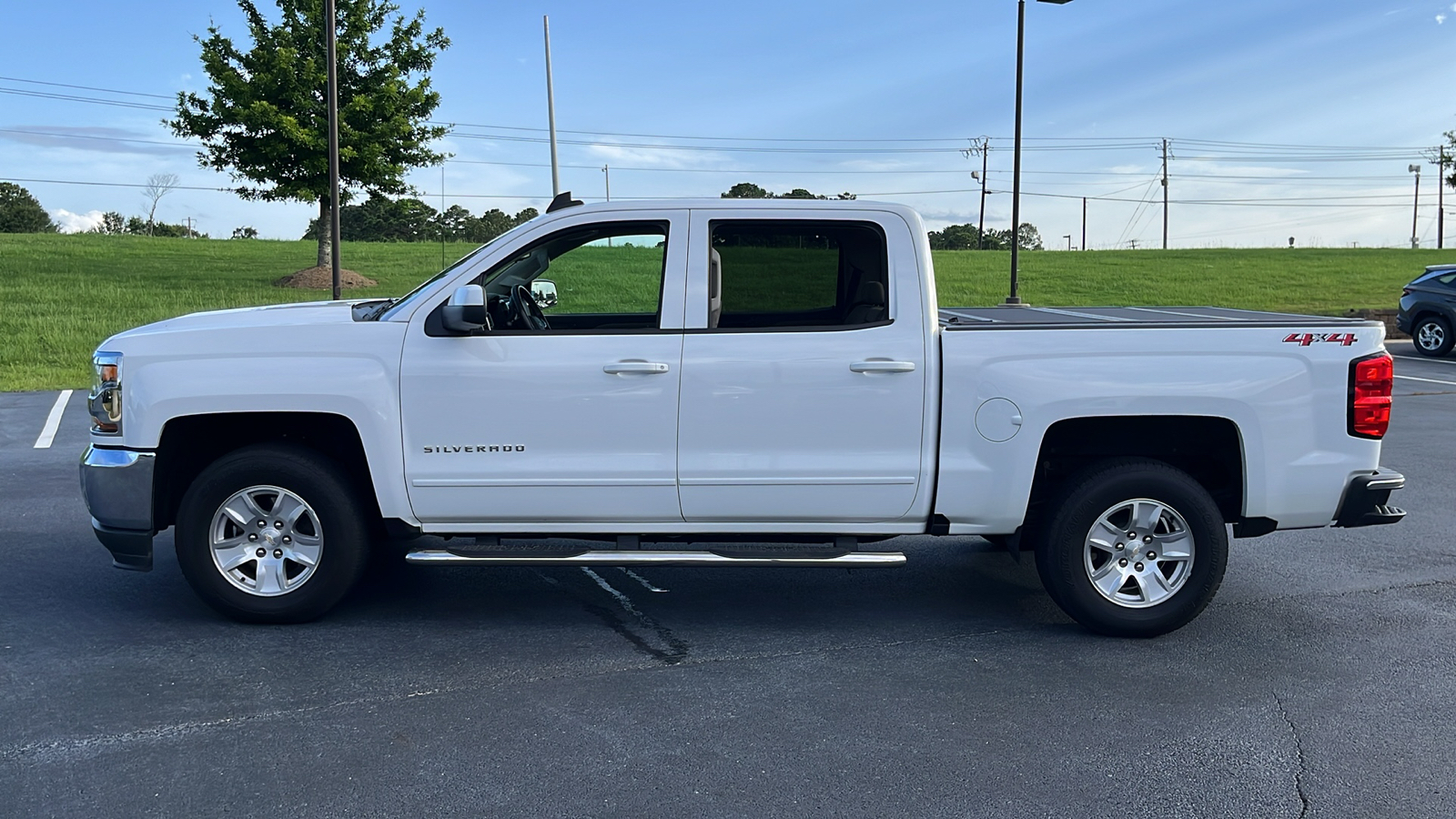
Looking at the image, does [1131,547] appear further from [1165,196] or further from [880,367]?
[1165,196]

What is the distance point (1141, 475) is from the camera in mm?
4867

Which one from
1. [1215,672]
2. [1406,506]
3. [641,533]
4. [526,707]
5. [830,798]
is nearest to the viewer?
[830,798]

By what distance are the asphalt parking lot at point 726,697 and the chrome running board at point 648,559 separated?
1.18 feet

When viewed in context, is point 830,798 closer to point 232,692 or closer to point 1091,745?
point 1091,745

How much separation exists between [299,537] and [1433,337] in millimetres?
19382

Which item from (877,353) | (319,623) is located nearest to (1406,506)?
(877,353)

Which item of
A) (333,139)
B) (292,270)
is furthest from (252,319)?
(292,270)

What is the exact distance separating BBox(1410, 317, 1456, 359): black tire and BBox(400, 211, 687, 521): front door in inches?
711

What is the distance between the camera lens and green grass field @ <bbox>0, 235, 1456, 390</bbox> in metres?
20.6

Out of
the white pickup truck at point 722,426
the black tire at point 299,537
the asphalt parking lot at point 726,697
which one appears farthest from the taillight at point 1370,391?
the black tire at point 299,537

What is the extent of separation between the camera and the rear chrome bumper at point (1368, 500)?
4840mm

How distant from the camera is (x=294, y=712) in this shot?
4.09 metres

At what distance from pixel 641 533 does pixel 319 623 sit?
61.2 inches

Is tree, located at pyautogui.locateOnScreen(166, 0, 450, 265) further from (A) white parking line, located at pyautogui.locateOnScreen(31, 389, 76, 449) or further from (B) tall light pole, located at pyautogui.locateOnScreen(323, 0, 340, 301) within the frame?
(A) white parking line, located at pyautogui.locateOnScreen(31, 389, 76, 449)
